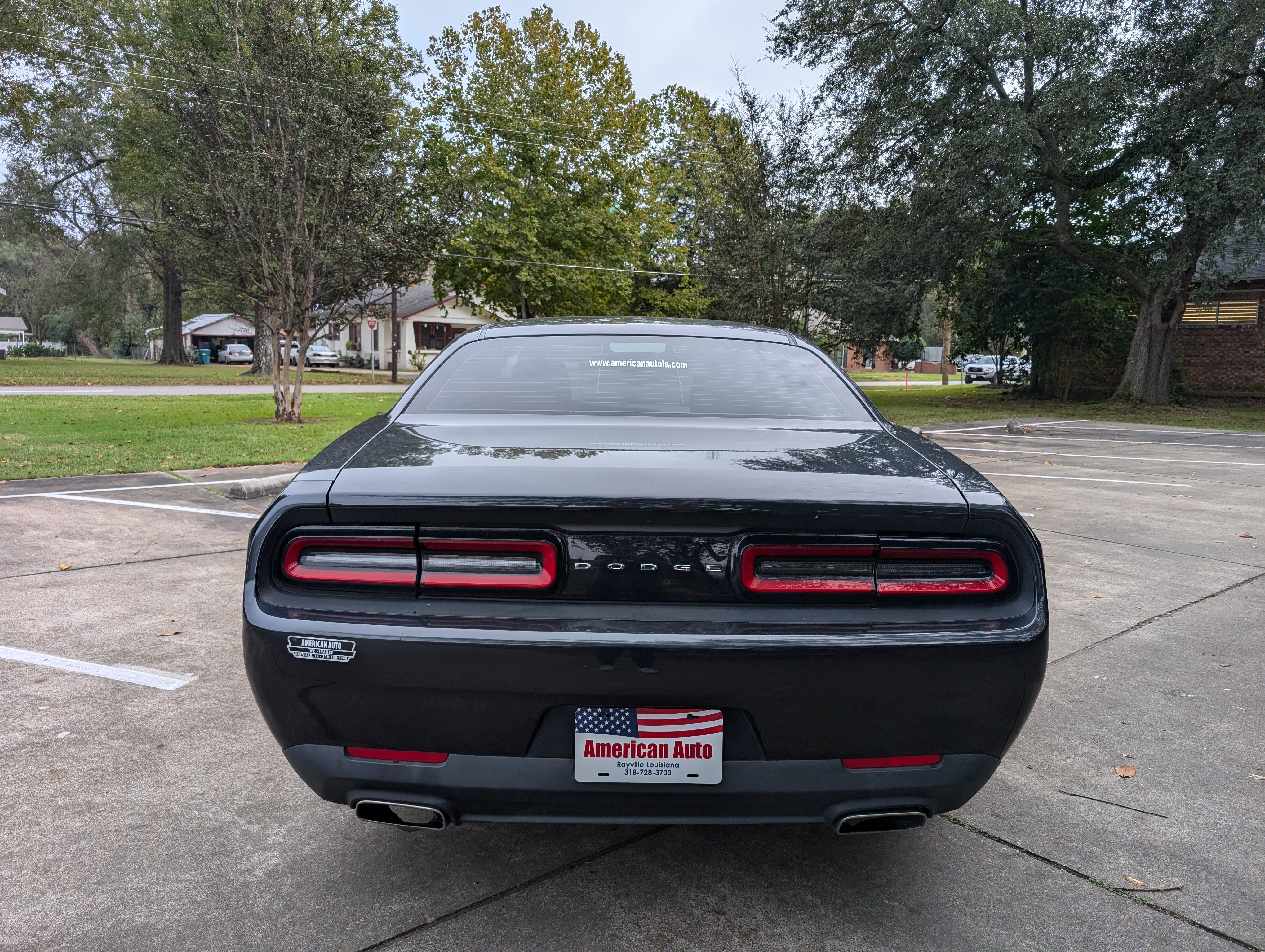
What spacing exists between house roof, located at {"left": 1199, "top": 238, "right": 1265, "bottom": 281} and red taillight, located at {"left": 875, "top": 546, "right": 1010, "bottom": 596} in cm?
2207

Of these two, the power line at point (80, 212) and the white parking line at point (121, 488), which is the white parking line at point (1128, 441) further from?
the power line at point (80, 212)

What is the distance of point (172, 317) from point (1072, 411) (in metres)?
41.6

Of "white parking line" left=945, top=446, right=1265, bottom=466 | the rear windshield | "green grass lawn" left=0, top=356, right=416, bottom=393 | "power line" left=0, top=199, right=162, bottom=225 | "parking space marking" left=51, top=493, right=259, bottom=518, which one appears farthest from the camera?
"power line" left=0, top=199, right=162, bottom=225

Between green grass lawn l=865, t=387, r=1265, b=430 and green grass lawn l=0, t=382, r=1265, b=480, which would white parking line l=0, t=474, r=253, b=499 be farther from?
green grass lawn l=865, t=387, r=1265, b=430

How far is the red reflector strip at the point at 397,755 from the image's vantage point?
78.7 inches

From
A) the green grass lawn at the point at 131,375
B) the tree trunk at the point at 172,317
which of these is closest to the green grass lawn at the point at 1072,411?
the green grass lawn at the point at 131,375

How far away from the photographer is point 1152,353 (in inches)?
941

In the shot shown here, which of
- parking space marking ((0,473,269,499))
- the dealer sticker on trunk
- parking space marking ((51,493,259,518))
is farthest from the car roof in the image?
parking space marking ((0,473,269,499))

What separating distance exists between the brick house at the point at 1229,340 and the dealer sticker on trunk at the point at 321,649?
30.3 metres

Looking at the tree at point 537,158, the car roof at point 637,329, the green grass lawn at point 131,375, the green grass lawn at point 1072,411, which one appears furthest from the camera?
the tree at point 537,158

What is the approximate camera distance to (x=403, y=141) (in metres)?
28.9

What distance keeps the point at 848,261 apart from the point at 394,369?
1979cm

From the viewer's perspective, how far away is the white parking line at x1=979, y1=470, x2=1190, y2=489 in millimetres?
9883

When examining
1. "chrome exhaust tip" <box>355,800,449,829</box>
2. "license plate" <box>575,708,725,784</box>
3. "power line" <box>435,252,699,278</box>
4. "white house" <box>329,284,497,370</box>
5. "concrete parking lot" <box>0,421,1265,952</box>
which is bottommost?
"concrete parking lot" <box>0,421,1265,952</box>
